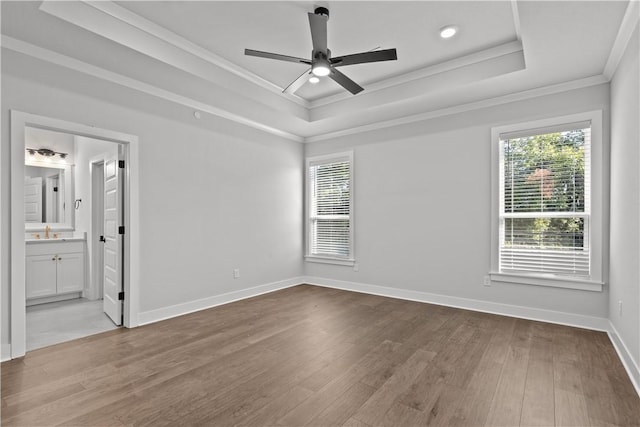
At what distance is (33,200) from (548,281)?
7379 millimetres

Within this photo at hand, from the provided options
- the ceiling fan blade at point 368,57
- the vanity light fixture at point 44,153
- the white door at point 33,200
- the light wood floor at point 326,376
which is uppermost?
the ceiling fan blade at point 368,57

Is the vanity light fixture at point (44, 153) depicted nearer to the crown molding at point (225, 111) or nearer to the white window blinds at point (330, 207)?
the crown molding at point (225, 111)

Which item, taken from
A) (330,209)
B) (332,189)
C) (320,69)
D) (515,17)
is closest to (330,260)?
(330,209)

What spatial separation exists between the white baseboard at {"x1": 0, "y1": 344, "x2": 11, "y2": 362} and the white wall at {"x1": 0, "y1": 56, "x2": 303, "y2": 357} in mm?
12

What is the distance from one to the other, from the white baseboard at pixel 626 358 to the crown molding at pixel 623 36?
259 cm

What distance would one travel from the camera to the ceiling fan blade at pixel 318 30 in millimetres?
2463

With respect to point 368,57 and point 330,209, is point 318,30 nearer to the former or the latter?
point 368,57

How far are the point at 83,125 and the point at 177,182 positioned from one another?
44.8 inches

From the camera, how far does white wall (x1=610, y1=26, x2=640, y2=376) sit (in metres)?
2.47

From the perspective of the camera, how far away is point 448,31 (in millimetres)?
3189

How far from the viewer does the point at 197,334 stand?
11.2 ft

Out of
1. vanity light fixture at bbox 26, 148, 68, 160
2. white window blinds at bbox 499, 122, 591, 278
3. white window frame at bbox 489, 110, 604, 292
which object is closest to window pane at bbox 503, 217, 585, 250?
white window blinds at bbox 499, 122, 591, 278

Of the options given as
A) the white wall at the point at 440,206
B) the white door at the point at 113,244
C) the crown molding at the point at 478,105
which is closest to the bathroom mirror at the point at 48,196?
the white door at the point at 113,244

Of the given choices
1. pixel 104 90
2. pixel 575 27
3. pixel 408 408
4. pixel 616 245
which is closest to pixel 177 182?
pixel 104 90
